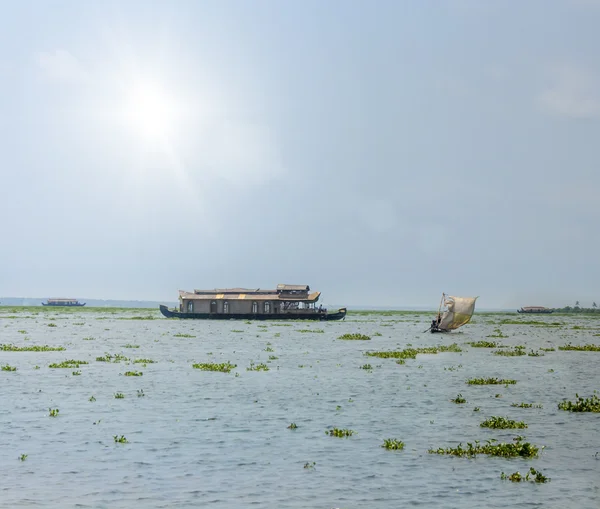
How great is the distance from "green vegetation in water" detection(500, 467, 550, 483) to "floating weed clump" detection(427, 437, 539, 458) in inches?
85.7

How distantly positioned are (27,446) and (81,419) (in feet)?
15.5

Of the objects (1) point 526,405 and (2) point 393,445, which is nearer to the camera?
(2) point 393,445

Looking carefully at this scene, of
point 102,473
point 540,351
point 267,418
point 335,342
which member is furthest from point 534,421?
point 335,342

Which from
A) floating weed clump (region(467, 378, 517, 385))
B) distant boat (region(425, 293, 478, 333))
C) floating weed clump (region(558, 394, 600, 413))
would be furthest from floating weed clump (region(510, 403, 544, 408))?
distant boat (region(425, 293, 478, 333))

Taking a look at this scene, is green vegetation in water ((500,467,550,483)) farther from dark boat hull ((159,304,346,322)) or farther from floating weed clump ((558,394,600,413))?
dark boat hull ((159,304,346,322))

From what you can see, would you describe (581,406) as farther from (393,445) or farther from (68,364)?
(68,364)

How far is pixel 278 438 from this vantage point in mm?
22547

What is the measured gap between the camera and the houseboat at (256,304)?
130m

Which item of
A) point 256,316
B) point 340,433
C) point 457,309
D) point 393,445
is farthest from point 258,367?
point 256,316

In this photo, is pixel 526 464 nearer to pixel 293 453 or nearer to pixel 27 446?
pixel 293 453

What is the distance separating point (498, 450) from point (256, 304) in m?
112

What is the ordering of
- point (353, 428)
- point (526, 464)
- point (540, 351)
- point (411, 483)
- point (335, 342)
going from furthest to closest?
1. point (335, 342)
2. point (540, 351)
3. point (353, 428)
4. point (526, 464)
5. point (411, 483)

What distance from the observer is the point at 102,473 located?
18.0 m

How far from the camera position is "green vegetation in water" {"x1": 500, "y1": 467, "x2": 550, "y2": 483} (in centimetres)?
1759
